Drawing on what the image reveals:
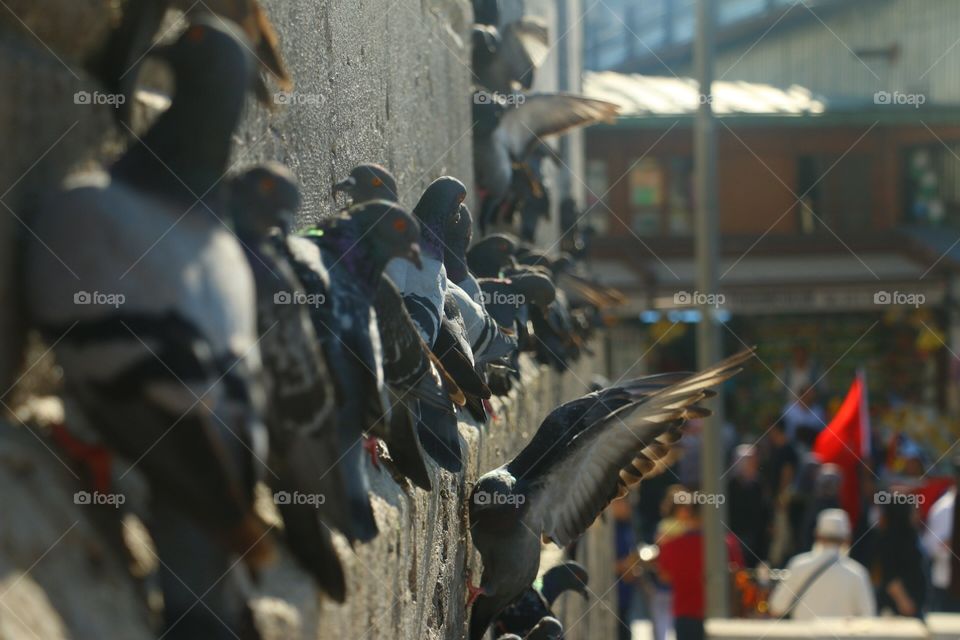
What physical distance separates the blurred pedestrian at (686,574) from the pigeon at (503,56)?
275 centimetres

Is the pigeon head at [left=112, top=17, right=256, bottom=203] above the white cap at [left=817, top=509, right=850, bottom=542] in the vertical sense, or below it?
below

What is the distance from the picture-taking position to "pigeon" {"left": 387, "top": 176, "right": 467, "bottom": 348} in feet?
12.0

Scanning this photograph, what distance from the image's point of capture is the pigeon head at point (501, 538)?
14.4 feet

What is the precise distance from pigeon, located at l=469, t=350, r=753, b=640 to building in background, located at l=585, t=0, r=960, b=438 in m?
14.6

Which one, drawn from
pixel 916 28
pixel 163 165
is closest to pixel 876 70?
pixel 916 28

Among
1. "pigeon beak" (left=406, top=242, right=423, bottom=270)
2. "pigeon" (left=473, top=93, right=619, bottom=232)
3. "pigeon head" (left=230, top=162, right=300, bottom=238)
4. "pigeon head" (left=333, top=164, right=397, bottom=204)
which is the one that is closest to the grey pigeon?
"pigeon beak" (left=406, top=242, right=423, bottom=270)

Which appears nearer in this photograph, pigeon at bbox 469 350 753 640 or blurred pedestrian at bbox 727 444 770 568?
pigeon at bbox 469 350 753 640

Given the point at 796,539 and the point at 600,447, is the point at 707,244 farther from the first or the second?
the point at 600,447

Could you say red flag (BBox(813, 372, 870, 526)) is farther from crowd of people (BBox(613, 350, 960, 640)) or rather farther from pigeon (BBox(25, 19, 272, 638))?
pigeon (BBox(25, 19, 272, 638))

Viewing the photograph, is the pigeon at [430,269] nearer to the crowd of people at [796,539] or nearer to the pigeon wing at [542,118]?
the pigeon wing at [542,118]

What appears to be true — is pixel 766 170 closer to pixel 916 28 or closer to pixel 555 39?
pixel 916 28

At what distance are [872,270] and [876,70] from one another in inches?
234

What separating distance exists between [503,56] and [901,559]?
4689mm

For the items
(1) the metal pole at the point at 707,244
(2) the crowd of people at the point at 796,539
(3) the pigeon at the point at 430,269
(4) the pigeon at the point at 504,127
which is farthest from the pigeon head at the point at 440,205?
(1) the metal pole at the point at 707,244
